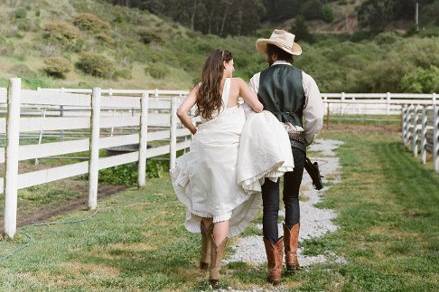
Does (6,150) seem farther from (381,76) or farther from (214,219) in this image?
(381,76)

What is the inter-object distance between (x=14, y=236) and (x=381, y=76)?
41.2 m

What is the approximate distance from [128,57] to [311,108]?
48362 mm

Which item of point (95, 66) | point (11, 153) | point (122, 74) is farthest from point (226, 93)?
point (122, 74)

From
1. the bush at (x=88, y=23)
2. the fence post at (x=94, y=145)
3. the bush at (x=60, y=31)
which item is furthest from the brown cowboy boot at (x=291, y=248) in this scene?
the bush at (x=88, y=23)

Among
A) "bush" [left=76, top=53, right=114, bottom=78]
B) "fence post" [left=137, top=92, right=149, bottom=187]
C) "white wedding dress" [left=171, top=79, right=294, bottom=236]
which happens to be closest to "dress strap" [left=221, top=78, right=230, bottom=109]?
"white wedding dress" [left=171, top=79, right=294, bottom=236]

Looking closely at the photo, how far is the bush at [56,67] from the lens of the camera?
137 ft

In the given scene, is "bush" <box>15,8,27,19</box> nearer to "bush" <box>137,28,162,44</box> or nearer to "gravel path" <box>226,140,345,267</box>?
"bush" <box>137,28,162,44</box>

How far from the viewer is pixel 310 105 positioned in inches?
216

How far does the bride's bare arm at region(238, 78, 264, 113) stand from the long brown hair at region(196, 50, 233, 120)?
18cm

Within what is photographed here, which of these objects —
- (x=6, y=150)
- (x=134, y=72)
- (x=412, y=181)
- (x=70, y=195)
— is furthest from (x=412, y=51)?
(x=6, y=150)

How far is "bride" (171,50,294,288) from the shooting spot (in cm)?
505

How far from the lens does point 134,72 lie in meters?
49.8

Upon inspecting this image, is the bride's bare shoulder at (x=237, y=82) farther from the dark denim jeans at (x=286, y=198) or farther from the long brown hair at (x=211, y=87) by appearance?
the dark denim jeans at (x=286, y=198)

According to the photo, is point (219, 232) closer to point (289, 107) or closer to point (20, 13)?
point (289, 107)
